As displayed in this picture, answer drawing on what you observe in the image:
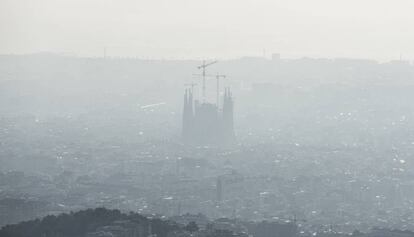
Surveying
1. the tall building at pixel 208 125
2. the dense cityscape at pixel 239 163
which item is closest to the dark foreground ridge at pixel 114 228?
the dense cityscape at pixel 239 163

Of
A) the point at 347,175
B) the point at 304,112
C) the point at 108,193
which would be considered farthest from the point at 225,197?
the point at 304,112

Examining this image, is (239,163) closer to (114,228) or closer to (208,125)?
(208,125)

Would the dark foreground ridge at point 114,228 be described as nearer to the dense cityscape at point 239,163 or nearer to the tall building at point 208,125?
the dense cityscape at point 239,163

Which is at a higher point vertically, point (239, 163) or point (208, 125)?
point (208, 125)

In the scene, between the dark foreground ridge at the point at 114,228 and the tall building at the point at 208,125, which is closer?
the dark foreground ridge at the point at 114,228

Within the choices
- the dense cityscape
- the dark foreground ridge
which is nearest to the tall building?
the dense cityscape

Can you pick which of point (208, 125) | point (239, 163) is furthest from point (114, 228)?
point (208, 125)

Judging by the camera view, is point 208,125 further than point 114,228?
Yes

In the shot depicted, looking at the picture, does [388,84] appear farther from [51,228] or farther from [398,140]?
[51,228]

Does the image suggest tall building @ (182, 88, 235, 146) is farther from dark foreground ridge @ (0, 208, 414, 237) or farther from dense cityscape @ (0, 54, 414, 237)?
dark foreground ridge @ (0, 208, 414, 237)
